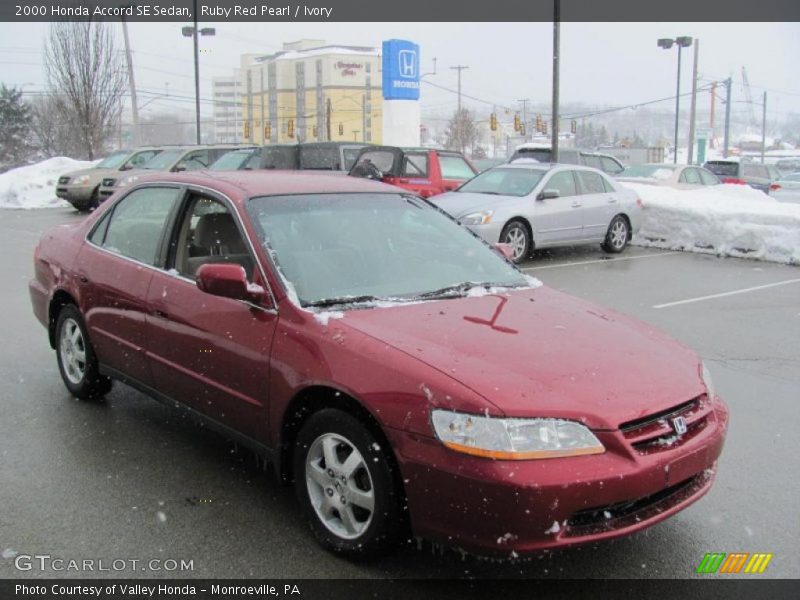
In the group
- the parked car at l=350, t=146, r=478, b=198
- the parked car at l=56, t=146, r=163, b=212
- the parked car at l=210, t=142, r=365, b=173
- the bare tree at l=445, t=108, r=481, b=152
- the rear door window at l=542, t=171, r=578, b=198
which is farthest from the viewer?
the bare tree at l=445, t=108, r=481, b=152

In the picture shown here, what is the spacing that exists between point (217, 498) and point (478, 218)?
7.94 m

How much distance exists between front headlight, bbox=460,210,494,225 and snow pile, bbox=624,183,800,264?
15.5 feet

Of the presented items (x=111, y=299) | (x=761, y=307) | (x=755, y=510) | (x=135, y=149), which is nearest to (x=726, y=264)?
(x=761, y=307)

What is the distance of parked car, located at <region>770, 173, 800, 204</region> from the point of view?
26.4 meters

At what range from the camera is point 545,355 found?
310 cm

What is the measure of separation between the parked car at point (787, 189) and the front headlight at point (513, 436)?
25858mm

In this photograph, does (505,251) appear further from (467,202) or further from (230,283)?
(467,202)

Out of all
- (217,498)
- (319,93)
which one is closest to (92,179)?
(217,498)

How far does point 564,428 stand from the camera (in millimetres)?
2740

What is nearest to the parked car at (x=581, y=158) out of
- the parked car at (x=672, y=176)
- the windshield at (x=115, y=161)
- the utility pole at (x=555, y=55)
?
the parked car at (x=672, y=176)

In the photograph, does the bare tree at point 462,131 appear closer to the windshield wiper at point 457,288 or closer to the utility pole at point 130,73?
the utility pole at point 130,73

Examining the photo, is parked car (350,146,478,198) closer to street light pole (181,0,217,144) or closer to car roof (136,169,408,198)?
car roof (136,169,408,198)

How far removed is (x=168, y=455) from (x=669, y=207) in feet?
40.8
